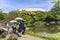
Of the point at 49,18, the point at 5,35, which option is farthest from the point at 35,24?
the point at 5,35

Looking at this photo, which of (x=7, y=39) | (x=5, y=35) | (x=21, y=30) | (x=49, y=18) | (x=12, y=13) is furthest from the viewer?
(x=49, y=18)

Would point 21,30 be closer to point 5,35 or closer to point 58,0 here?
point 5,35

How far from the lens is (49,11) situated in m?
60.8

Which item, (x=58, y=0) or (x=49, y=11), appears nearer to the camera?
(x=58, y=0)

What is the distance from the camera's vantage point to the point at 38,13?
56.3 m

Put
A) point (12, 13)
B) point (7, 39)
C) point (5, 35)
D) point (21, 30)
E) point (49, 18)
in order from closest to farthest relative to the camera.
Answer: point (7, 39), point (5, 35), point (21, 30), point (12, 13), point (49, 18)

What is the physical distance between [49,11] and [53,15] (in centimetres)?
185

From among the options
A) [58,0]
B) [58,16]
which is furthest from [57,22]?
[58,0]

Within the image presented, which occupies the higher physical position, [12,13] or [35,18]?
[12,13]

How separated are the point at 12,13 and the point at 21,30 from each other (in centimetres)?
1851

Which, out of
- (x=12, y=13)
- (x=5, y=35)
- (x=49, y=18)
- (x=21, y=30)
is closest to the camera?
(x=5, y=35)

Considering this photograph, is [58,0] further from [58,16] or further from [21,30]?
[21,30]

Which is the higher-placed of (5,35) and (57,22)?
(5,35)

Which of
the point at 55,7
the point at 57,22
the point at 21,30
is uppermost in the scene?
the point at 21,30
